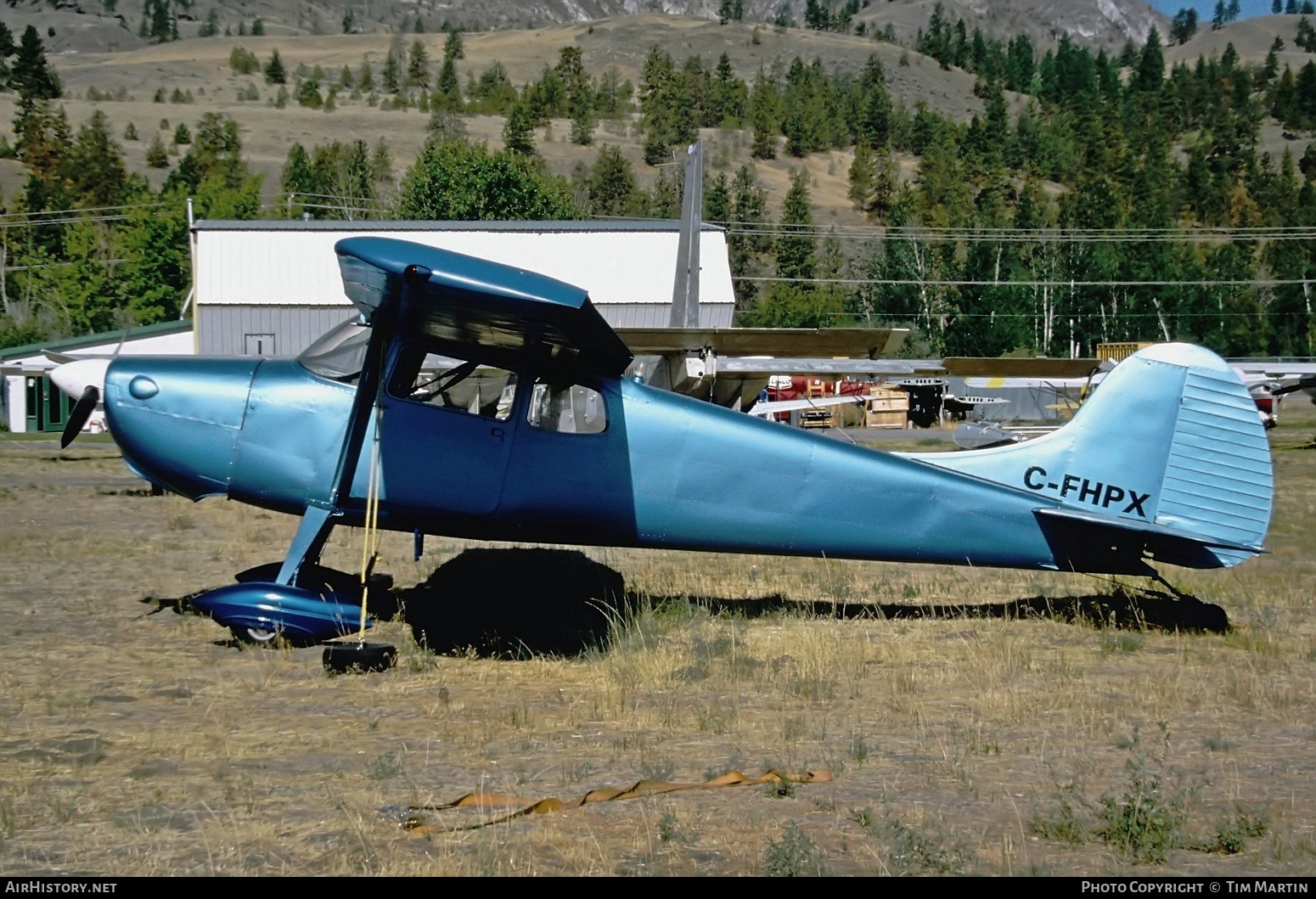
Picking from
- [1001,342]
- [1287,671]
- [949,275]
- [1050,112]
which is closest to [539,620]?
[1287,671]

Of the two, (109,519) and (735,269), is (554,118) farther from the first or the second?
(109,519)

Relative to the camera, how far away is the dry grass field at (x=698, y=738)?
15.9 feet

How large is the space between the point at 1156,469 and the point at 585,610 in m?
4.41

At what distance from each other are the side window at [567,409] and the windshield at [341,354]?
3.94 ft

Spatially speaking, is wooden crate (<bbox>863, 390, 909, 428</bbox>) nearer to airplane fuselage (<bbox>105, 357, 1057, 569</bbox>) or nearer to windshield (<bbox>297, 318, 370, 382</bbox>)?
airplane fuselage (<bbox>105, 357, 1057, 569</bbox>)

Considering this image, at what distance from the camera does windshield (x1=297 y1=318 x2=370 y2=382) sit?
8.67 m

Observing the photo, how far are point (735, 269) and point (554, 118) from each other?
50.0 metres

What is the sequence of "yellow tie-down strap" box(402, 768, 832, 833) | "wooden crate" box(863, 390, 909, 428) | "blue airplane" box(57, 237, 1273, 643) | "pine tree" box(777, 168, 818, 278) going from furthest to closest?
"pine tree" box(777, 168, 818, 278), "wooden crate" box(863, 390, 909, 428), "blue airplane" box(57, 237, 1273, 643), "yellow tie-down strap" box(402, 768, 832, 833)

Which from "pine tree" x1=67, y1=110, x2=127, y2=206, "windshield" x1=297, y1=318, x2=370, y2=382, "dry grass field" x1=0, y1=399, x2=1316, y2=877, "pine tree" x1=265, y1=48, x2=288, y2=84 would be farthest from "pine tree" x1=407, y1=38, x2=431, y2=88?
"dry grass field" x1=0, y1=399, x2=1316, y2=877

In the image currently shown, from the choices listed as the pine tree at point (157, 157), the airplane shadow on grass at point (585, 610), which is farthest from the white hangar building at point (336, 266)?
the pine tree at point (157, 157)

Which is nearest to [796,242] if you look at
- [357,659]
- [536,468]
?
[536,468]

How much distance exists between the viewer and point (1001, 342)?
57.5m

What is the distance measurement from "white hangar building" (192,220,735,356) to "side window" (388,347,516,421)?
3026cm

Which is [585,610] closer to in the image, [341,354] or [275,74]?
[341,354]
